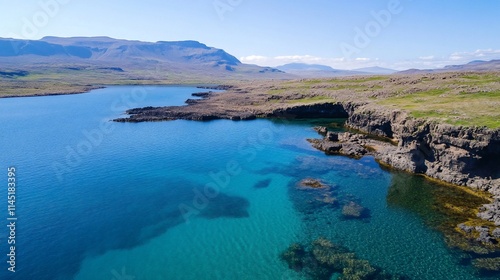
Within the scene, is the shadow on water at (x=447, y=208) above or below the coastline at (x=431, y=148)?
below

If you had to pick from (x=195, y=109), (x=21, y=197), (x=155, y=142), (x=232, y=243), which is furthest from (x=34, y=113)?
(x=232, y=243)

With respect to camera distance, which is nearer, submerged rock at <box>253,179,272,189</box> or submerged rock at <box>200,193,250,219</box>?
submerged rock at <box>200,193,250,219</box>

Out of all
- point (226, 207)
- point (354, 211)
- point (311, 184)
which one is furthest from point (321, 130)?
point (226, 207)

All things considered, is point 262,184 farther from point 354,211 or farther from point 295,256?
point 295,256

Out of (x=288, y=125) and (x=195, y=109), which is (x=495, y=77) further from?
(x=195, y=109)

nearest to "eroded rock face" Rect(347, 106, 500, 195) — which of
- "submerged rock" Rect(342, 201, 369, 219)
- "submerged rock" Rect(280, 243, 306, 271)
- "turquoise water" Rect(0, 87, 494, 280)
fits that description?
"turquoise water" Rect(0, 87, 494, 280)

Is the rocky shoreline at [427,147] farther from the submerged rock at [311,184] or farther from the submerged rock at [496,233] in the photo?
the submerged rock at [311,184]

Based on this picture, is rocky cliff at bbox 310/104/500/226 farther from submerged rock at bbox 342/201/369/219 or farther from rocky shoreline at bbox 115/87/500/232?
submerged rock at bbox 342/201/369/219

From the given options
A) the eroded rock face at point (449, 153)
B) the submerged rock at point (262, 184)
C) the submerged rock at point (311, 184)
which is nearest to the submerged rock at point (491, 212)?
the eroded rock face at point (449, 153)
